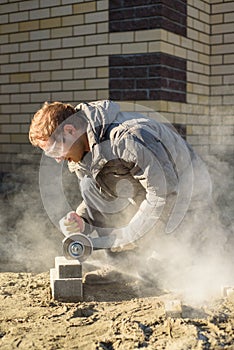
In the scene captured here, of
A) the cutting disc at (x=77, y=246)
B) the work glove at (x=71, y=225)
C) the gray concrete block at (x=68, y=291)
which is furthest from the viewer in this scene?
the work glove at (x=71, y=225)

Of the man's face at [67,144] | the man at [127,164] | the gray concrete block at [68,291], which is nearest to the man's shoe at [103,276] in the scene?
the man at [127,164]

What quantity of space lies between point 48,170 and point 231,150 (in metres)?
2.32

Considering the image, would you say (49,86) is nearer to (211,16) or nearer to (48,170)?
(48,170)

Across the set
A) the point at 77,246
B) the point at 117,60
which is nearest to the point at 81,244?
the point at 77,246

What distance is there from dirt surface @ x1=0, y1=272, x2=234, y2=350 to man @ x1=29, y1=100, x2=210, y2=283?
0.40 metres

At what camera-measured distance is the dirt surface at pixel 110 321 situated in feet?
8.77

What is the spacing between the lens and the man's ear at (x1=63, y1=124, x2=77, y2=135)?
3289 millimetres

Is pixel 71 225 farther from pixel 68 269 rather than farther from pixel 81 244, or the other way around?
pixel 68 269

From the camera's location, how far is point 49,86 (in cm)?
661

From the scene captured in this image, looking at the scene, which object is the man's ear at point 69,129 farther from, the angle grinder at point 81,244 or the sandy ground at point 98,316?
the sandy ground at point 98,316

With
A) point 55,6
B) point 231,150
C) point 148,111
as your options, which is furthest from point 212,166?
point 55,6

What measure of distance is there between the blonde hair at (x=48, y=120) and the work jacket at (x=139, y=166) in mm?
141

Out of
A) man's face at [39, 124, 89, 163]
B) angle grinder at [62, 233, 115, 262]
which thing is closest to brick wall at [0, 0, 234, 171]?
angle grinder at [62, 233, 115, 262]

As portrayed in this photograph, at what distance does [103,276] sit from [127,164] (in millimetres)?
891
